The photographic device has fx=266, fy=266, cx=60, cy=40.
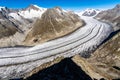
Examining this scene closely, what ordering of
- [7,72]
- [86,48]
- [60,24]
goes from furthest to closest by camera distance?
[60,24] < [86,48] < [7,72]

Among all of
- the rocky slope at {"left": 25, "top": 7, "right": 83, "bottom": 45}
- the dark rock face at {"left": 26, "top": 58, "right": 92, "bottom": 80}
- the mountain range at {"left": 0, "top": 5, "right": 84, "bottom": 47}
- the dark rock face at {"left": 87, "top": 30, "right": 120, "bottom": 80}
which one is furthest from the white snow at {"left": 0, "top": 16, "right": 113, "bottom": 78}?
the dark rock face at {"left": 26, "top": 58, "right": 92, "bottom": 80}

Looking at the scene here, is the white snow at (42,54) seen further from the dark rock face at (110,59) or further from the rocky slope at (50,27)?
the rocky slope at (50,27)

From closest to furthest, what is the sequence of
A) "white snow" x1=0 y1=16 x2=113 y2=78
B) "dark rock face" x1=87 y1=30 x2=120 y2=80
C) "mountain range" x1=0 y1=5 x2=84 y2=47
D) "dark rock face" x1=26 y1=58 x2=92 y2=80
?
"dark rock face" x1=26 y1=58 x2=92 y2=80 → "dark rock face" x1=87 y1=30 x2=120 y2=80 → "white snow" x1=0 y1=16 x2=113 y2=78 → "mountain range" x1=0 y1=5 x2=84 y2=47

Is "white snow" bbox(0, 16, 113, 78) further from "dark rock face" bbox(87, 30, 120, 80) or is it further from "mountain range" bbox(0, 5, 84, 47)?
→ "mountain range" bbox(0, 5, 84, 47)

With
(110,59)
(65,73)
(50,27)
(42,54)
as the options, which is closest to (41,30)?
(50,27)

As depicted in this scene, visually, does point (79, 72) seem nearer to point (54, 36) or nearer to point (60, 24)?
point (54, 36)

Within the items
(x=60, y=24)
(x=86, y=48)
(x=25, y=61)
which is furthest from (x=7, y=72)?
(x=60, y=24)

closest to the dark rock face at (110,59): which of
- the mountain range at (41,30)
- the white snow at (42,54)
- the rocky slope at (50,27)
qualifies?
the white snow at (42,54)
